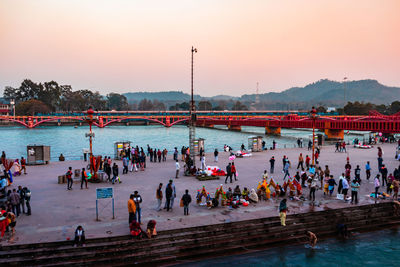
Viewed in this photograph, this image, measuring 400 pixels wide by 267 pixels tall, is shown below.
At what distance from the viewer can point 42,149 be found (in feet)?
88.4

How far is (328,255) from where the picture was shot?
1187 centimetres

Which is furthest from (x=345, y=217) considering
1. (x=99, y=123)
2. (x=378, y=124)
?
(x=99, y=123)

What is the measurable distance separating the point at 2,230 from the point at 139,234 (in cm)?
482

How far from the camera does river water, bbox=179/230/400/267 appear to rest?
36.9 ft

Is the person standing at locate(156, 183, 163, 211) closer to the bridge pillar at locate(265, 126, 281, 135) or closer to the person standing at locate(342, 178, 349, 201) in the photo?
the person standing at locate(342, 178, 349, 201)

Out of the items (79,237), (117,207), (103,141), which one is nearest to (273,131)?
(103,141)

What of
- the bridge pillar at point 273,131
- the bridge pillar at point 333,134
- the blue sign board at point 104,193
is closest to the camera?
the blue sign board at point 104,193

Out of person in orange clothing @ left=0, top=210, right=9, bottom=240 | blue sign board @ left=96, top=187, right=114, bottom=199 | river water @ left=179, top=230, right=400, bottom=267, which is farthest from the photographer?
blue sign board @ left=96, top=187, right=114, bottom=199

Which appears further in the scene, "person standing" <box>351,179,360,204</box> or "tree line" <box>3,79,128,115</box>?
"tree line" <box>3,79,128,115</box>

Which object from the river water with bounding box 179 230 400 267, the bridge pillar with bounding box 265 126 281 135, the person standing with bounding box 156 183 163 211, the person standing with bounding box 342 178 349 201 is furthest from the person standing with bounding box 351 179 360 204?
the bridge pillar with bounding box 265 126 281 135

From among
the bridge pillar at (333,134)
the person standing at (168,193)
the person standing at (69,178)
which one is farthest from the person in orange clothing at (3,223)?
the bridge pillar at (333,134)

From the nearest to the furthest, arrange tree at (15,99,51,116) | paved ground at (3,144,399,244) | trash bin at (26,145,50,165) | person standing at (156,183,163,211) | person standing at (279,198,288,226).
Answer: paved ground at (3,144,399,244), person standing at (279,198,288,226), person standing at (156,183,163,211), trash bin at (26,145,50,165), tree at (15,99,51,116)

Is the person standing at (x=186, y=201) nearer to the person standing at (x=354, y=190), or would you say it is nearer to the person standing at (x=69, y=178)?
the person standing at (x=69, y=178)

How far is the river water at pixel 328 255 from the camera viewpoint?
443 inches
